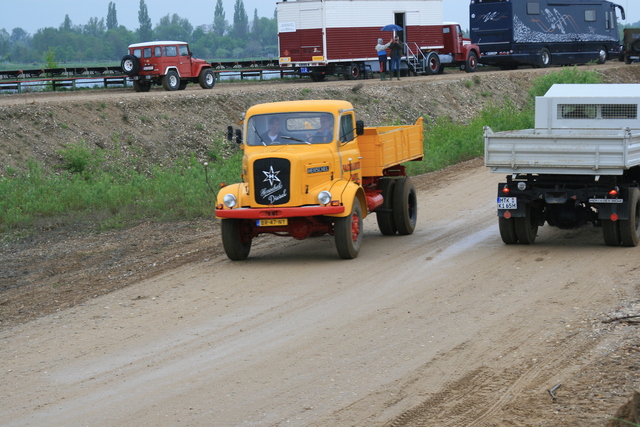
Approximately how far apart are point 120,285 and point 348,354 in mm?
4503

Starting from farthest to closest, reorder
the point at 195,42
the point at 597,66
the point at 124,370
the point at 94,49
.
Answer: the point at 195,42
the point at 94,49
the point at 597,66
the point at 124,370

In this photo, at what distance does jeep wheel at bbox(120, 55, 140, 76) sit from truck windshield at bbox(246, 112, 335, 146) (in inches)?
786

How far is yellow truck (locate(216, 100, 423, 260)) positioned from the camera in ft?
39.0

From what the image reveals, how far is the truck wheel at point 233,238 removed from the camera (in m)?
12.2

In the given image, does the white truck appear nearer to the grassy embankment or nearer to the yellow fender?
→ the yellow fender

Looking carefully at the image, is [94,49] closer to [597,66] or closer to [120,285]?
[597,66]

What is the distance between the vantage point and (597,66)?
1927 inches

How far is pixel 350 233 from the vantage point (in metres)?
12.0

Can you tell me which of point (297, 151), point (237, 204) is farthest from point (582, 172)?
point (237, 204)

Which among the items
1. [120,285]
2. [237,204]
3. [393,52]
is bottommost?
[120,285]

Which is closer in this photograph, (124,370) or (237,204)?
(124,370)

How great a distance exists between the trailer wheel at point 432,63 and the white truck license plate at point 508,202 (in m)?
32.1

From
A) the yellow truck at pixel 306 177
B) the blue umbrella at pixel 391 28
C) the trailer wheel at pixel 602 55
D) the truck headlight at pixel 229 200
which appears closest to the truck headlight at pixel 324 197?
the yellow truck at pixel 306 177

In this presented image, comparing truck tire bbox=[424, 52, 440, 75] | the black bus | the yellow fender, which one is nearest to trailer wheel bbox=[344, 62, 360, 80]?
truck tire bbox=[424, 52, 440, 75]
